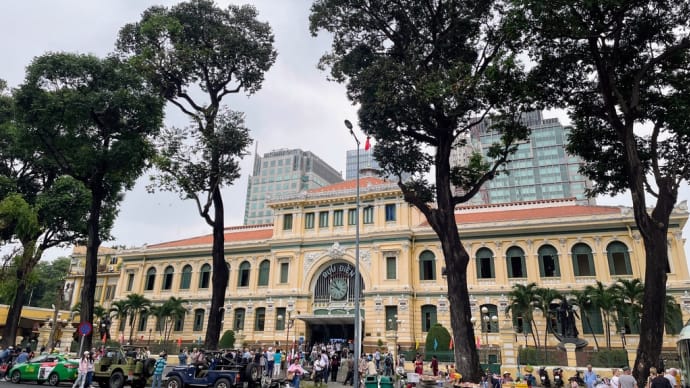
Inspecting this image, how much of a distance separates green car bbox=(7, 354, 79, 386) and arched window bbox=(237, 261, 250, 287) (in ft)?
69.5

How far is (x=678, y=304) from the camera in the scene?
2827cm

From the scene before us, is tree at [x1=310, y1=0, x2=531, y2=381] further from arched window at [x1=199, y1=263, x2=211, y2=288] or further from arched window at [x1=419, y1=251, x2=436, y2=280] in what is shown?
arched window at [x1=199, y1=263, x2=211, y2=288]

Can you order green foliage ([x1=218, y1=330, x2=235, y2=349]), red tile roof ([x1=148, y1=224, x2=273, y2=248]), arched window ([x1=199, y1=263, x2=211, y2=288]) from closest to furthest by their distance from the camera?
Answer: 1. green foliage ([x1=218, y1=330, x2=235, y2=349])
2. arched window ([x1=199, y1=263, x2=211, y2=288])
3. red tile roof ([x1=148, y1=224, x2=273, y2=248])

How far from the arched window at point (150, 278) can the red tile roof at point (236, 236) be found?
273 centimetres

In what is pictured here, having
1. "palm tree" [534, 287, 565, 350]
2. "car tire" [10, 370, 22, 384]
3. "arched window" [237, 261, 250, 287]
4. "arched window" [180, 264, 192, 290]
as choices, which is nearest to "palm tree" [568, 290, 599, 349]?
"palm tree" [534, 287, 565, 350]

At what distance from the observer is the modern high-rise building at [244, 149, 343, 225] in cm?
10781

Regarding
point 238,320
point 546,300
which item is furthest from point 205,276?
point 546,300

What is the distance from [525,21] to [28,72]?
2376 centimetres

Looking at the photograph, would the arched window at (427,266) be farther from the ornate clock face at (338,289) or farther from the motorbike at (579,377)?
the motorbike at (579,377)

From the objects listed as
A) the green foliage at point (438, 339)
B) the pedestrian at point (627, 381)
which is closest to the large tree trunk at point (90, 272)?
the green foliage at point (438, 339)

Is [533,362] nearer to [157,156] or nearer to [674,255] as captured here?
[674,255]

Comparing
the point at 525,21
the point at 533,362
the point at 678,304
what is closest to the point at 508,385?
the point at 533,362

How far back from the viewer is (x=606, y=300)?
1030 inches

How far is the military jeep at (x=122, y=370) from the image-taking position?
16.6 m
